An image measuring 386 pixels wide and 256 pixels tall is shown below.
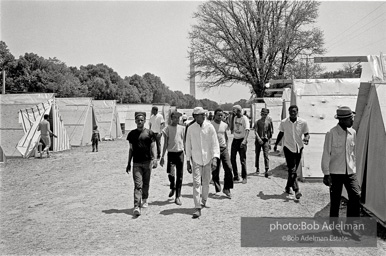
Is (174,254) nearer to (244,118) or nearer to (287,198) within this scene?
(287,198)

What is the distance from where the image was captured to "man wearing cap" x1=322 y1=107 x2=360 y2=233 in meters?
5.49

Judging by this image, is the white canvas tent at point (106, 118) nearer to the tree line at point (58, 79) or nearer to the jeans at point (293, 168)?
the tree line at point (58, 79)

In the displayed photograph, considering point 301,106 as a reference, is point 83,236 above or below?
below

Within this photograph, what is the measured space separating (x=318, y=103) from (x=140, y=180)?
6.27 m

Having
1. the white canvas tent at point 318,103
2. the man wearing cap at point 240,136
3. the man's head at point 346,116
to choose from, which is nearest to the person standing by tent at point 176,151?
the man wearing cap at point 240,136

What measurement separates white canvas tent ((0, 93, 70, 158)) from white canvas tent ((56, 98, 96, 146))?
3332mm

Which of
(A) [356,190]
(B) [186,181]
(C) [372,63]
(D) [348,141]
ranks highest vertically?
(C) [372,63]

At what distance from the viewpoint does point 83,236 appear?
18.1 ft

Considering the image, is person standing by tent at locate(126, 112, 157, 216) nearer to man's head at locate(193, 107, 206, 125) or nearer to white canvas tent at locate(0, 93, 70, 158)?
man's head at locate(193, 107, 206, 125)

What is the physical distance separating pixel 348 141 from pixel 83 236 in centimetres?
442

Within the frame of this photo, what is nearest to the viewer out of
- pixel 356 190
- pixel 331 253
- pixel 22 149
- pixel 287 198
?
pixel 331 253

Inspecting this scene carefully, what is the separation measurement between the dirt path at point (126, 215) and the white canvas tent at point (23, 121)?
4508 millimetres

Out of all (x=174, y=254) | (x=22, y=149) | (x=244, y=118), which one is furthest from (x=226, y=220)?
(x=22, y=149)

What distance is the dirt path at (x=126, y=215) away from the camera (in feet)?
16.4
